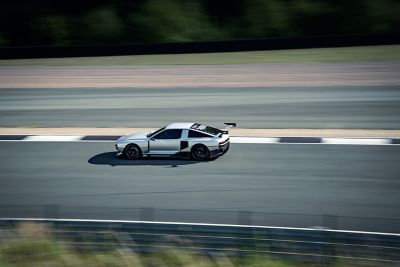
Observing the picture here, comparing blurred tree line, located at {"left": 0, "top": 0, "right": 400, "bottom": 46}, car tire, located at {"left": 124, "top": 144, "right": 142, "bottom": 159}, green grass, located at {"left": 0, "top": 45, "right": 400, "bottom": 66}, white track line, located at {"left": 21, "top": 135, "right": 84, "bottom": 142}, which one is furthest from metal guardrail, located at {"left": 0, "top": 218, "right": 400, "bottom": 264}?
blurred tree line, located at {"left": 0, "top": 0, "right": 400, "bottom": 46}

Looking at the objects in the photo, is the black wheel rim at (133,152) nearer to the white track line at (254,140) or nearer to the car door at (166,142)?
the car door at (166,142)

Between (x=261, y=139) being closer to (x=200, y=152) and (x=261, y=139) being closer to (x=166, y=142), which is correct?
(x=200, y=152)

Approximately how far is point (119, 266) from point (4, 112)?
18414mm

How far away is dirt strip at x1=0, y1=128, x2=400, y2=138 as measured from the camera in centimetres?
2102

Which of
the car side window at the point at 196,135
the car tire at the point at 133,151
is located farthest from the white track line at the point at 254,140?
the car tire at the point at 133,151

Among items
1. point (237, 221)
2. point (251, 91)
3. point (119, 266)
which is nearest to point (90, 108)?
point (251, 91)

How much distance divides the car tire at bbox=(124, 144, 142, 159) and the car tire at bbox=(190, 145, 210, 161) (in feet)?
5.31

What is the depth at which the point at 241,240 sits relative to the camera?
11.4 meters

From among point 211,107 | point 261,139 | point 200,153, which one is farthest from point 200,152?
point 211,107

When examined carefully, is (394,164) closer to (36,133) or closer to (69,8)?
(36,133)

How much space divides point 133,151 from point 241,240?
7916mm

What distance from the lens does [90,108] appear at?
2695 centimetres

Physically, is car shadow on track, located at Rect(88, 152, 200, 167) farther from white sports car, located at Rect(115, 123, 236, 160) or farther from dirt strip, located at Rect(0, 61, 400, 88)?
dirt strip, located at Rect(0, 61, 400, 88)

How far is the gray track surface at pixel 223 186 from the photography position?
14102 millimetres
